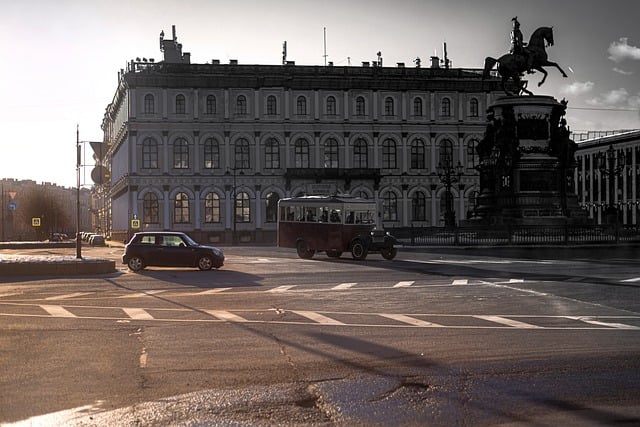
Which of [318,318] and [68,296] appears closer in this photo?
[318,318]

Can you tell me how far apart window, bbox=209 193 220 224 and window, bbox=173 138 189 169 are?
4.05m

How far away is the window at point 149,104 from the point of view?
302 ft

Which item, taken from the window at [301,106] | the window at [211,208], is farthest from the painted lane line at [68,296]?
the window at [301,106]

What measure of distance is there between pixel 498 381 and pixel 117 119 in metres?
106

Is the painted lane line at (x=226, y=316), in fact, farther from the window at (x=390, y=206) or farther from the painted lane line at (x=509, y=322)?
the window at (x=390, y=206)

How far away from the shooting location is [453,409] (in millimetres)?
8031

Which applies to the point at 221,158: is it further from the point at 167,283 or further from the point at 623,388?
the point at 623,388

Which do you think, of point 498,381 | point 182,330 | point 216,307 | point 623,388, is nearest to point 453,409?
point 498,381

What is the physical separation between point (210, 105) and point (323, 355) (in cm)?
8442

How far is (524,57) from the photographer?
49719 millimetres

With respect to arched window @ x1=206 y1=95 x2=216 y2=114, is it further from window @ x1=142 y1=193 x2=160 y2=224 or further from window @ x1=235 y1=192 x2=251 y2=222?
window @ x1=142 y1=193 x2=160 y2=224

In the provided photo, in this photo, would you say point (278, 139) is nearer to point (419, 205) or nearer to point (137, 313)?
point (419, 205)

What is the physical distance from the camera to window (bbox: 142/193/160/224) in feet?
301

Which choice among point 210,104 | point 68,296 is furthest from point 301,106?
point 68,296
